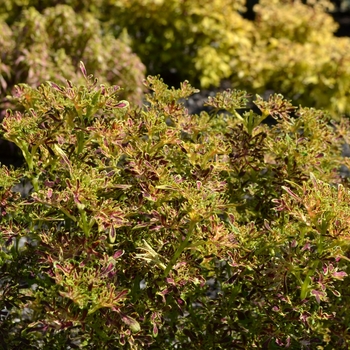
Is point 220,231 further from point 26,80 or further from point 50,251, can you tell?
point 26,80

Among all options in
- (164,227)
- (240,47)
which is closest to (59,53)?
(240,47)

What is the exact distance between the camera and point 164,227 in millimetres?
2068

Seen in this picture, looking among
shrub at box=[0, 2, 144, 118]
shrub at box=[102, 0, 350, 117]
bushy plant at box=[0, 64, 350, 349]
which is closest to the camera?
bushy plant at box=[0, 64, 350, 349]

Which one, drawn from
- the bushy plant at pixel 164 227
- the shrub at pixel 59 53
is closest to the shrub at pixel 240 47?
the shrub at pixel 59 53

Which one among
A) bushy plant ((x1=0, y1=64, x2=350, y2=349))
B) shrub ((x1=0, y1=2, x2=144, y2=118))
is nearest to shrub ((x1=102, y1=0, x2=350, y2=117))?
shrub ((x1=0, y1=2, x2=144, y2=118))

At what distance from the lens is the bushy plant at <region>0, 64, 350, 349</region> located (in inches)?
79.3

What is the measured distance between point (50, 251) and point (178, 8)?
4.89m

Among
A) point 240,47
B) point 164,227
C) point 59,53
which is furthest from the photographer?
point 240,47

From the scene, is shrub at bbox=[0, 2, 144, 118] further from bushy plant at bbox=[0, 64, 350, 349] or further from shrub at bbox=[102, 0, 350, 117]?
bushy plant at bbox=[0, 64, 350, 349]

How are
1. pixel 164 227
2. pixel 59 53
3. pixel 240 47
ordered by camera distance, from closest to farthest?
pixel 164 227, pixel 59 53, pixel 240 47

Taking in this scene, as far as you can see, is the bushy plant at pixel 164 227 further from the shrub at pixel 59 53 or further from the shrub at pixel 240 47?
the shrub at pixel 240 47

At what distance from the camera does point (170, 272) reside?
6.93 feet

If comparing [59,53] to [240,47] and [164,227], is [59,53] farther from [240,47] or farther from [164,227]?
[164,227]

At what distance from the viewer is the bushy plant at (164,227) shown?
2.01m
